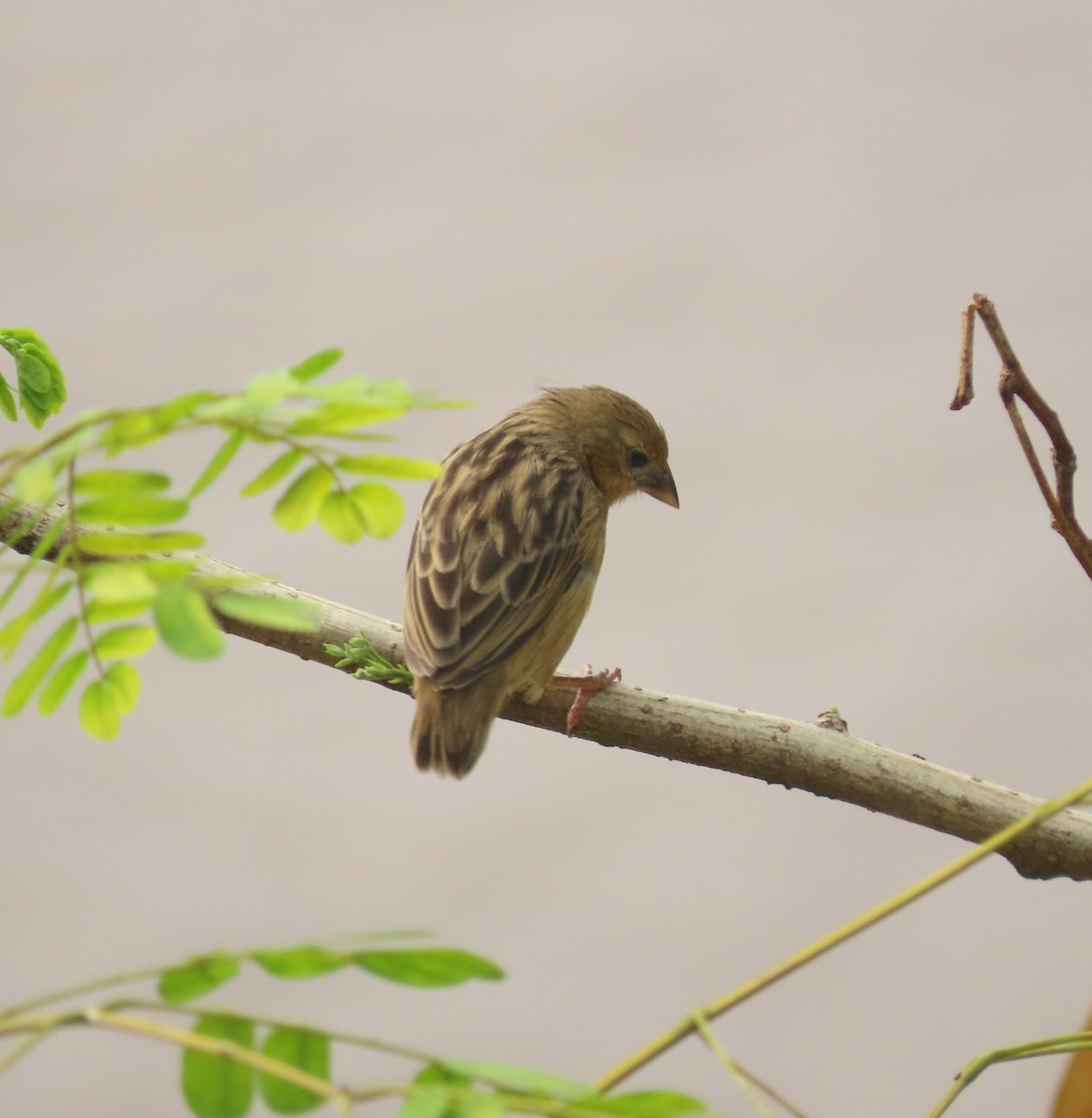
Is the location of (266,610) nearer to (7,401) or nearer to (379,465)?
(379,465)

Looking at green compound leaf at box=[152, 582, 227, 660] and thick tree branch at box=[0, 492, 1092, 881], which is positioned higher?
thick tree branch at box=[0, 492, 1092, 881]

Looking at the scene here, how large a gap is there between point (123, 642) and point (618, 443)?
212cm

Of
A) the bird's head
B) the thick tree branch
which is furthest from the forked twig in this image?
the bird's head

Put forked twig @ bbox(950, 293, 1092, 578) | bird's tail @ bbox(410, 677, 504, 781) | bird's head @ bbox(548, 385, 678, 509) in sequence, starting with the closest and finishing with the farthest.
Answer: forked twig @ bbox(950, 293, 1092, 578) < bird's tail @ bbox(410, 677, 504, 781) < bird's head @ bbox(548, 385, 678, 509)

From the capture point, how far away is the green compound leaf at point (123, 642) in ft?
2.81

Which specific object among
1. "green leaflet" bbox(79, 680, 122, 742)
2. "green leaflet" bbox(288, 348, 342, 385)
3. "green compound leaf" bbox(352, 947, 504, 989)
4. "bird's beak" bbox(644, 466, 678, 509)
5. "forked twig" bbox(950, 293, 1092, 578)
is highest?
"bird's beak" bbox(644, 466, 678, 509)

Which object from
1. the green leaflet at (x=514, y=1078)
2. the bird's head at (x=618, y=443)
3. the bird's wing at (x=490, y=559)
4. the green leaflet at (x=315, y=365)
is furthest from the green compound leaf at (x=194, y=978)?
the bird's head at (x=618, y=443)

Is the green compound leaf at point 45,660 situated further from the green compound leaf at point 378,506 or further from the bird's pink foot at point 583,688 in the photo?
the bird's pink foot at point 583,688

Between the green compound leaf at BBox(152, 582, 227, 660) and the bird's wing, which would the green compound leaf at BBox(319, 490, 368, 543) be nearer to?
the green compound leaf at BBox(152, 582, 227, 660)

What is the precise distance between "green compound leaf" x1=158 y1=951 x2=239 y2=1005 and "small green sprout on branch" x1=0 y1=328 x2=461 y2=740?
16cm

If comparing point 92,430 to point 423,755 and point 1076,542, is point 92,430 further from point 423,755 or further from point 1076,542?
point 423,755

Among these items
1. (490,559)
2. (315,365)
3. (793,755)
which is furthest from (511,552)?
(315,365)

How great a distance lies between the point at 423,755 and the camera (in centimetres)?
215

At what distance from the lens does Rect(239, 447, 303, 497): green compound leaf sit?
0.89 meters
